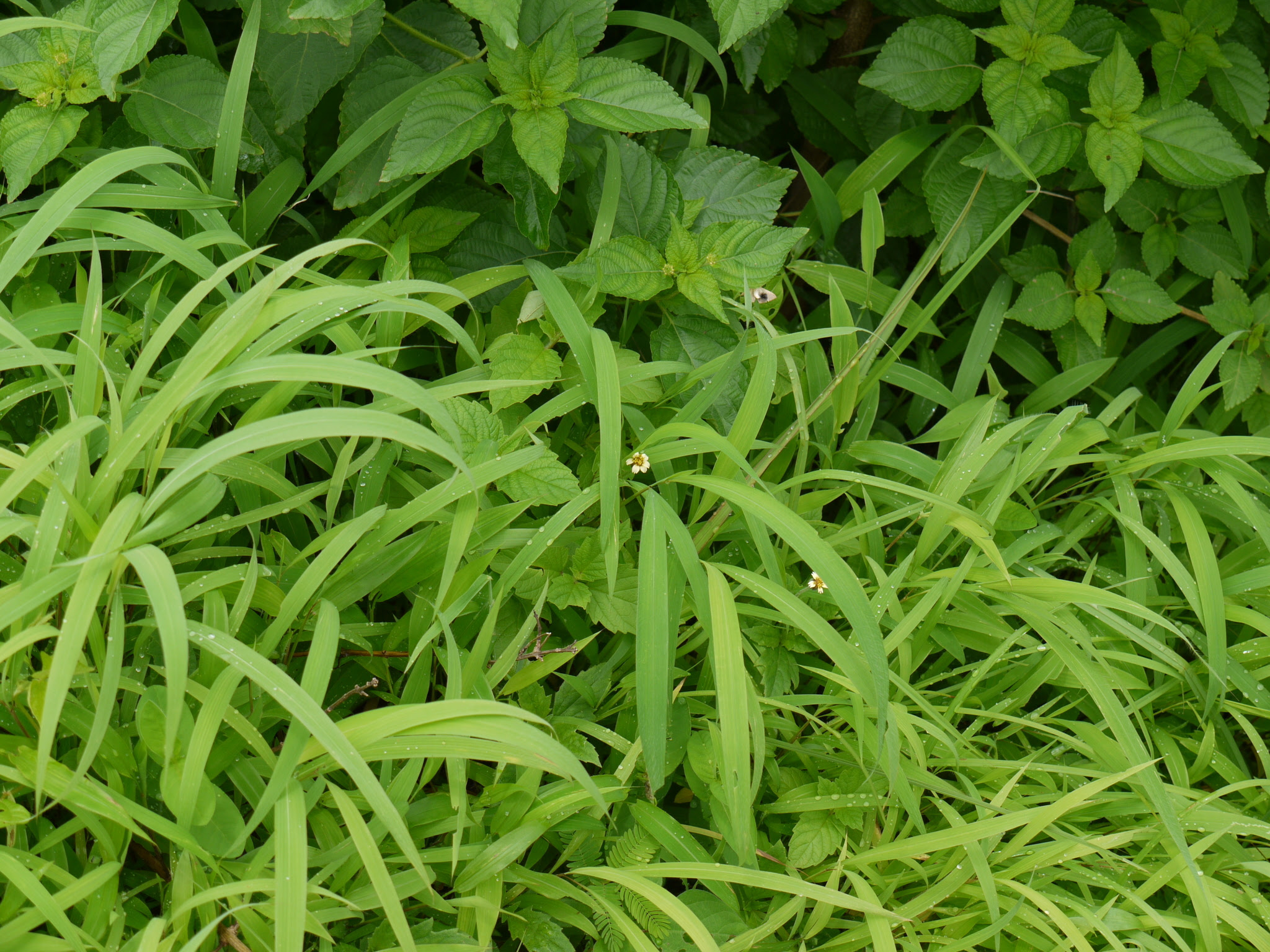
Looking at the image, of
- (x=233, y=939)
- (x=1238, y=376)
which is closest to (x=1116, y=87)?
(x=1238, y=376)

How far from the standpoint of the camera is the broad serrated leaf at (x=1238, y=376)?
1616mm

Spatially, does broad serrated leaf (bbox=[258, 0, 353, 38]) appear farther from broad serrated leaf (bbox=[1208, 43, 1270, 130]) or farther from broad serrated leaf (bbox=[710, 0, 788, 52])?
broad serrated leaf (bbox=[1208, 43, 1270, 130])

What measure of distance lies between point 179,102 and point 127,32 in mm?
157

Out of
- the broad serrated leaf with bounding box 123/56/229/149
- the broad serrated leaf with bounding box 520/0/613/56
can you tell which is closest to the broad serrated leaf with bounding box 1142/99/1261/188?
the broad serrated leaf with bounding box 520/0/613/56

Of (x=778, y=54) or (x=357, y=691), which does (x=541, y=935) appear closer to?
(x=357, y=691)

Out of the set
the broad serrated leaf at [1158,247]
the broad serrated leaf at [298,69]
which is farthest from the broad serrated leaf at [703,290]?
the broad serrated leaf at [1158,247]

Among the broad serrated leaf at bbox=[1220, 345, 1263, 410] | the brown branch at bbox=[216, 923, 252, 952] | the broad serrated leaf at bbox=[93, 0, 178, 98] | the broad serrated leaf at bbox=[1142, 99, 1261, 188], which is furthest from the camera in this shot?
the broad serrated leaf at bbox=[1220, 345, 1263, 410]

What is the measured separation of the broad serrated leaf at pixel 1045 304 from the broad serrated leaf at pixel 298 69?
1.16 meters

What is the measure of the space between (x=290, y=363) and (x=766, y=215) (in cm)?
81

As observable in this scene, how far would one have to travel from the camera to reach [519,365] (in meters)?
1.25

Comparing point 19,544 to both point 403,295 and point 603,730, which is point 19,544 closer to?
point 403,295

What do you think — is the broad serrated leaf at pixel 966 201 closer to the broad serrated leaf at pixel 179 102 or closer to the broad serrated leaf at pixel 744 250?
the broad serrated leaf at pixel 744 250

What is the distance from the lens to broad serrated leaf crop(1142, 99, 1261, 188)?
1502 mm

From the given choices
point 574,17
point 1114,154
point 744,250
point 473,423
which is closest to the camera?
point 473,423
